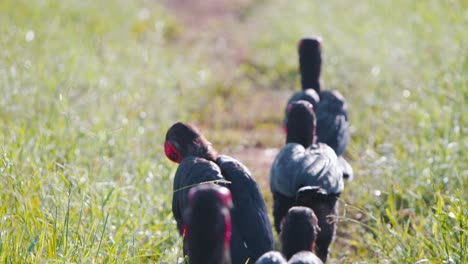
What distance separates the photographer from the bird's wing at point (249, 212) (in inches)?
140

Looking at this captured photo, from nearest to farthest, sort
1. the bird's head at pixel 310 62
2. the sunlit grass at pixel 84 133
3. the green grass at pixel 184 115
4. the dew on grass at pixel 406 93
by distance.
Result: the sunlit grass at pixel 84 133, the green grass at pixel 184 115, the bird's head at pixel 310 62, the dew on grass at pixel 406 93

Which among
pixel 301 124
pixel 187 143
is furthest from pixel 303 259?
pixel 301 124

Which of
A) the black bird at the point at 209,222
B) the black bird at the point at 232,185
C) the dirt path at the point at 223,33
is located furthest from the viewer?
the dirt path at the point at 223,33

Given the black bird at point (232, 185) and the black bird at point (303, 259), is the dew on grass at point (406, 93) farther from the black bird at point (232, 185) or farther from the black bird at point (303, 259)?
the black bird at point (303, 259)

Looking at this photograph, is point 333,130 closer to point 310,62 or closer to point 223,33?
point 310,62

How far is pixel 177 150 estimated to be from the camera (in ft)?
13.7

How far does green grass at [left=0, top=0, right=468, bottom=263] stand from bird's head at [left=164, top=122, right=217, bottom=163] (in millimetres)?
398

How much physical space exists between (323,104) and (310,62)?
1.69 ft

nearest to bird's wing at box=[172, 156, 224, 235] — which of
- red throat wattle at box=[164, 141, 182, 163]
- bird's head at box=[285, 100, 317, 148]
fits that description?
red throat wattle at box=[164, 141, 182, 163]

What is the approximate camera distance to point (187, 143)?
4.11 metres

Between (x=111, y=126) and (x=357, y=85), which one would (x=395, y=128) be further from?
(x=111, y=126)

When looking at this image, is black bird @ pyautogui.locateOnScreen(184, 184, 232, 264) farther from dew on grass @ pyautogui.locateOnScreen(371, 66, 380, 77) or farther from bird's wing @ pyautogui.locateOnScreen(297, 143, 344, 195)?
dew on grass @ pyautogui.locateOnScreen(371, 66, 380, 77)

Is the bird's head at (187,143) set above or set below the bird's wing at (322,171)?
above

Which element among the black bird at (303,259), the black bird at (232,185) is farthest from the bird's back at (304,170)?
the black bird at (303,259)
